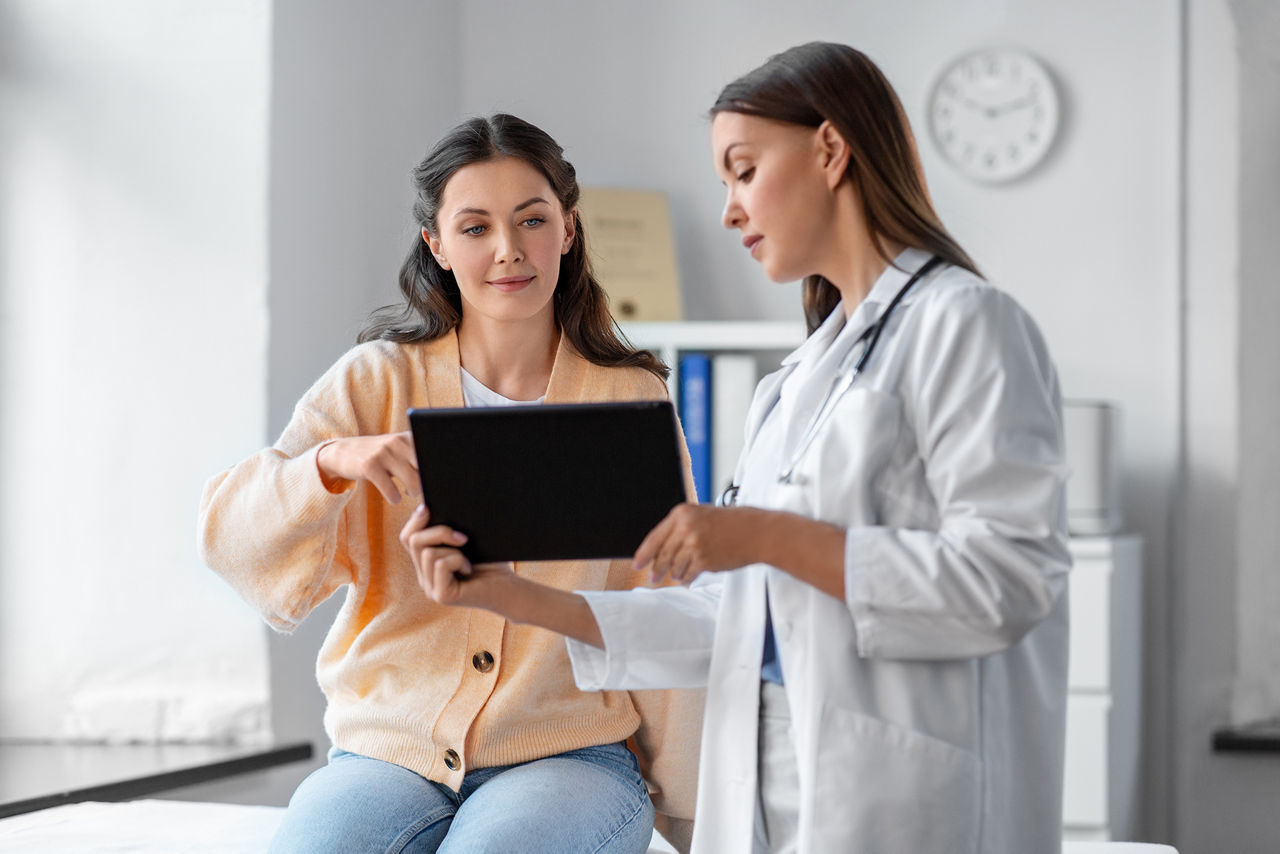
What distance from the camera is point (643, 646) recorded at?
1.40 m

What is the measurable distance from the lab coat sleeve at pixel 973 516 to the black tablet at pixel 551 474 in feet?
0.64

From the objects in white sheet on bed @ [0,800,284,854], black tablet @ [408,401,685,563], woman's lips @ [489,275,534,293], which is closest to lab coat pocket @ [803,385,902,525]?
black tablet @ [408,401,685,563]

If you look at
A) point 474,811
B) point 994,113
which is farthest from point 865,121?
point 994,113

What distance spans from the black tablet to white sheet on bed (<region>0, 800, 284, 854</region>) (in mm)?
743

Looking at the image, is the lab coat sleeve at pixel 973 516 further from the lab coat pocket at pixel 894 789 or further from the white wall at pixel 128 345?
the white wall at pixel 128 345

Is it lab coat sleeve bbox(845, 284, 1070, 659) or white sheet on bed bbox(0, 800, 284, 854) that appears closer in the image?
lab coat sleeve bbox(845, 284, 1070, 659)

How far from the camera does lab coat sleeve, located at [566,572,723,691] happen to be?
1392 mm

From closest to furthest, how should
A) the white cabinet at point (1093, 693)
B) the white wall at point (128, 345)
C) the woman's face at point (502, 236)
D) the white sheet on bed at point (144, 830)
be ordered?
the woman's face at point (502, 236) < the white sheet on bed at point (144, 830) < the white wall at point (128, 345) < the white cabinet at point (1093, 693)

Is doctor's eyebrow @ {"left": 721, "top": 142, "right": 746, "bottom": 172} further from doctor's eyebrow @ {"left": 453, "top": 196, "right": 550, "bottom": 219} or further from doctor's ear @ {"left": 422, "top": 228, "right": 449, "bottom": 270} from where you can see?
doctor's ear @ {"left": 422, "top": 228, "right": 449, "bottom": 270}

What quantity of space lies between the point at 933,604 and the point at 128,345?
2.17 meters

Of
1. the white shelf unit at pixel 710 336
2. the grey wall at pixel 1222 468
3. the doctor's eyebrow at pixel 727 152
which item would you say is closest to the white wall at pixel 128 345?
the white shelf unit at pixel 710 336

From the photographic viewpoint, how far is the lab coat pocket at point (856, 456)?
1.19m

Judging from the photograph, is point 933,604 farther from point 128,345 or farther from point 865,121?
point 128,345

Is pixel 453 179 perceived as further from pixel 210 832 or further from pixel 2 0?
pixel 2 0
